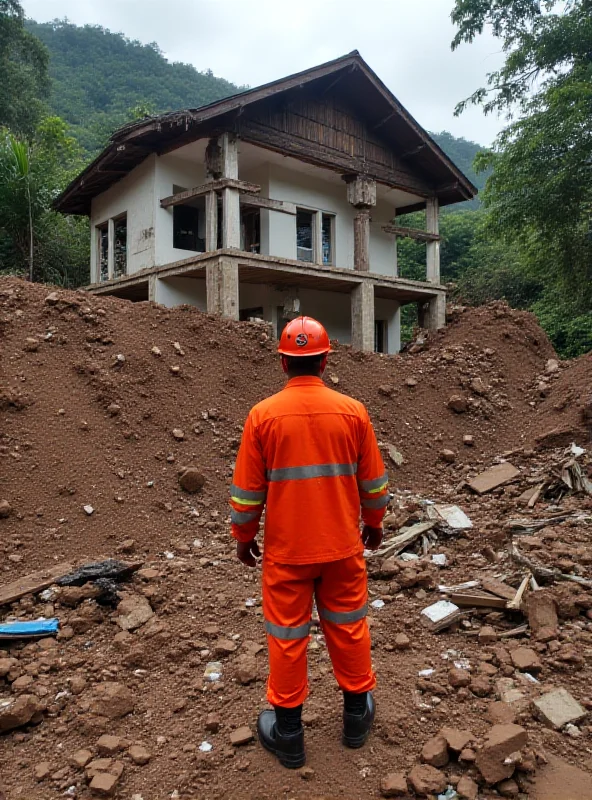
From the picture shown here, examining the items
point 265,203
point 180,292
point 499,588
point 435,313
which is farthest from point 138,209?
point 499,588

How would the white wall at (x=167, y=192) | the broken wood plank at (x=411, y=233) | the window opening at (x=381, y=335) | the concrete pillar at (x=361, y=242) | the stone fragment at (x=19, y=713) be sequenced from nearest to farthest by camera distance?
the stone fragment at (x=19, y=713) → the white wall at (x=167, y=192) → the concrete pillar at (x=361, y=242) → the broken wood plank at (x=411, y=233) → the window opening at (x=381, y=335)

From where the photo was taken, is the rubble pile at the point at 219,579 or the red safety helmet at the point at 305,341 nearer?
the rubble pile at the point at 219,579

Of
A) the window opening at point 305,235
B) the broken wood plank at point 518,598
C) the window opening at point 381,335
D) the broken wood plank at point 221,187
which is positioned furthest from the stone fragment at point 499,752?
the window opening at point 381,335

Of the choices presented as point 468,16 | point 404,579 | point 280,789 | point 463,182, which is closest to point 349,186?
point 463,182

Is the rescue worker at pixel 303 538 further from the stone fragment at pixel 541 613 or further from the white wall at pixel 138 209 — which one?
the white wall at pixel 138 209

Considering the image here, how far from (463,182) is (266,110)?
5910 millimetres

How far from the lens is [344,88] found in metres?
13.7

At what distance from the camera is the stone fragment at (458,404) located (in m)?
9.93

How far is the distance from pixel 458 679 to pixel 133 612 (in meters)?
2.31

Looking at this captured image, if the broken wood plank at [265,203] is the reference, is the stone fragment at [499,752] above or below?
below

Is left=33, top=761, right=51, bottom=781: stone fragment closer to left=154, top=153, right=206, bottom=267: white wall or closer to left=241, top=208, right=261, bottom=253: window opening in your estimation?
left=154, top=153, right=206, bottom=267: white wall

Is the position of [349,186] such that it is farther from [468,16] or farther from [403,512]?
[403,512]

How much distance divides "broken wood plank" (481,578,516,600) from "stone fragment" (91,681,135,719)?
2617mm

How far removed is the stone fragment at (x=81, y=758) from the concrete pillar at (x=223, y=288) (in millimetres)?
8344
